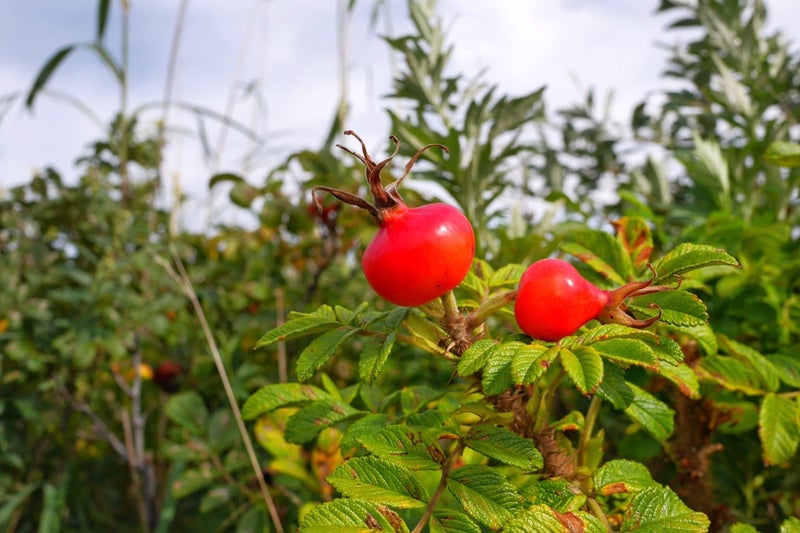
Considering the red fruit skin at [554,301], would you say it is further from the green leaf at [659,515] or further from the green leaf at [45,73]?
the green leaf at [45,73]

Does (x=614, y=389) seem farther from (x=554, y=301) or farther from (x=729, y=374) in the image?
(x=729, y=374)

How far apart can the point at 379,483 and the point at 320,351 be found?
0.14 metres

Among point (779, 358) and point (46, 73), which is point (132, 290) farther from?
point (779, 358)

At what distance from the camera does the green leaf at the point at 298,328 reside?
26.2 inches

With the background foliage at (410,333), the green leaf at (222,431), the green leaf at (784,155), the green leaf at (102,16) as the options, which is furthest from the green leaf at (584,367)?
the green leaf at (102,16)

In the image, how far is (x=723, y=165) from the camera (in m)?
1.34

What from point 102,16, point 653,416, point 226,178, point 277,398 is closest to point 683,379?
point 653,416

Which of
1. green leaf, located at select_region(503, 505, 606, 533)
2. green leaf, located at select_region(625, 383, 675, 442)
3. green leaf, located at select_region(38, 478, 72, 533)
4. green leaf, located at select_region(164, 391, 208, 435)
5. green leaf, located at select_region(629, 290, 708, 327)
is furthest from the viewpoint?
green leaf, located at select_region(38, 478, 72, 533)

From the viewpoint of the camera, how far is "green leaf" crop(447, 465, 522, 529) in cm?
55

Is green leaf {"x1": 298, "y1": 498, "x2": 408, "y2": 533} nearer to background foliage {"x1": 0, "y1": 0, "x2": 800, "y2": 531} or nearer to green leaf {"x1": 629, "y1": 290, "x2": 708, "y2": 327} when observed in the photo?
background foliage {"x1": 0, "y1": 0, "x2": 800, "y2": 531}

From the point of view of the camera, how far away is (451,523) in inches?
21.9

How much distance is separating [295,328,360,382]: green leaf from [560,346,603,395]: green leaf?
8.3 inches

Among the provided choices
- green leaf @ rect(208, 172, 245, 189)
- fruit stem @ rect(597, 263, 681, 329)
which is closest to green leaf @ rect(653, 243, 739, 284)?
fruit stem @ rect(597, 263, 681, 329)

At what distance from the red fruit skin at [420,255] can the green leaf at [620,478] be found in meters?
0.25
